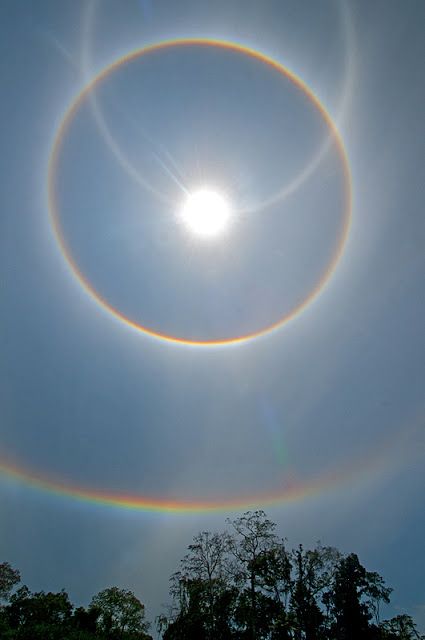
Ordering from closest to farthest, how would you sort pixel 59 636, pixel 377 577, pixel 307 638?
pixel 59 636
pixel 307 638
pixel 377 577

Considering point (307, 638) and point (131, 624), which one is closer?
point (307, 638)

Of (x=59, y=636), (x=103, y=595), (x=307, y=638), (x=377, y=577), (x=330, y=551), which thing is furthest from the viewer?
(x=103, y=595)

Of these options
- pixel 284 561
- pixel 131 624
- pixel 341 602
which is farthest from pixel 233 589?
pixel 131 624

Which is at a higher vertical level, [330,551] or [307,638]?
[330,551]

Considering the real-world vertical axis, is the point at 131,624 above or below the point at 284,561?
below

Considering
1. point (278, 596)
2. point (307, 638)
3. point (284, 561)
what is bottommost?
point (307, 638)

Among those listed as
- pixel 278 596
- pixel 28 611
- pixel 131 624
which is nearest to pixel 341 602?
pixel 278 596

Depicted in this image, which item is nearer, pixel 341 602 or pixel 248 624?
pixel 248 624

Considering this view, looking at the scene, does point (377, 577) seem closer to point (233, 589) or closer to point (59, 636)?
point (233, 589)

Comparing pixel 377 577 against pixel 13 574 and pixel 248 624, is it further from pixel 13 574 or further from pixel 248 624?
pixel 13 574
